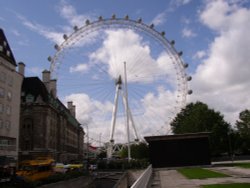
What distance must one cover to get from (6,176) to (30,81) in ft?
206

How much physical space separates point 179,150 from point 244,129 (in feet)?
189

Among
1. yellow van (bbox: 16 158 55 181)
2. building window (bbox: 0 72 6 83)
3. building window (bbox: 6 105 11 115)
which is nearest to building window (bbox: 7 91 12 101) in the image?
building window (bbox: 6 105 11 115)

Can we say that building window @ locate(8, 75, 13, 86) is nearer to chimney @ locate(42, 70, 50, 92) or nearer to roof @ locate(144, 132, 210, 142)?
chimney @ locate(42, 70, 50, 92)

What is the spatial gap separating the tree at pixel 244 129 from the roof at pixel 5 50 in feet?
234

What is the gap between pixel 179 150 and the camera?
61.2 meters

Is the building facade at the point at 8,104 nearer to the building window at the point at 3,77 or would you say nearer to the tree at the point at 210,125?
the building window at the point at 3,77

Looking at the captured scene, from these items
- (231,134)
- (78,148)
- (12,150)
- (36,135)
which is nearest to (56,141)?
(36,135)

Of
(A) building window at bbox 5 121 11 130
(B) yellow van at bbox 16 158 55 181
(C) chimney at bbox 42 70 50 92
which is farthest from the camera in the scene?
(C) chimney at bbox 42 70 50 92

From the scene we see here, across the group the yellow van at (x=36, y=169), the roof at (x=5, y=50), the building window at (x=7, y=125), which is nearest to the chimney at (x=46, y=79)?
the roof at (x=5, y=50)

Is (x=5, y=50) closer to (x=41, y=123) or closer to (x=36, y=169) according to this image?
(x=41, y=123)

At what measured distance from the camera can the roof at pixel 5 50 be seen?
242 feet

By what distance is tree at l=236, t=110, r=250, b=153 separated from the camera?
11144 centimetres

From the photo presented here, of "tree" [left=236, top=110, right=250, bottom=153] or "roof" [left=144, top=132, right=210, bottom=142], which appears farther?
"tree" [left=236, top=110, right=250, bottom=153]

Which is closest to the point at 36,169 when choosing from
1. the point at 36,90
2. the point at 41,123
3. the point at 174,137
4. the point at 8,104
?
the point at 174,137
